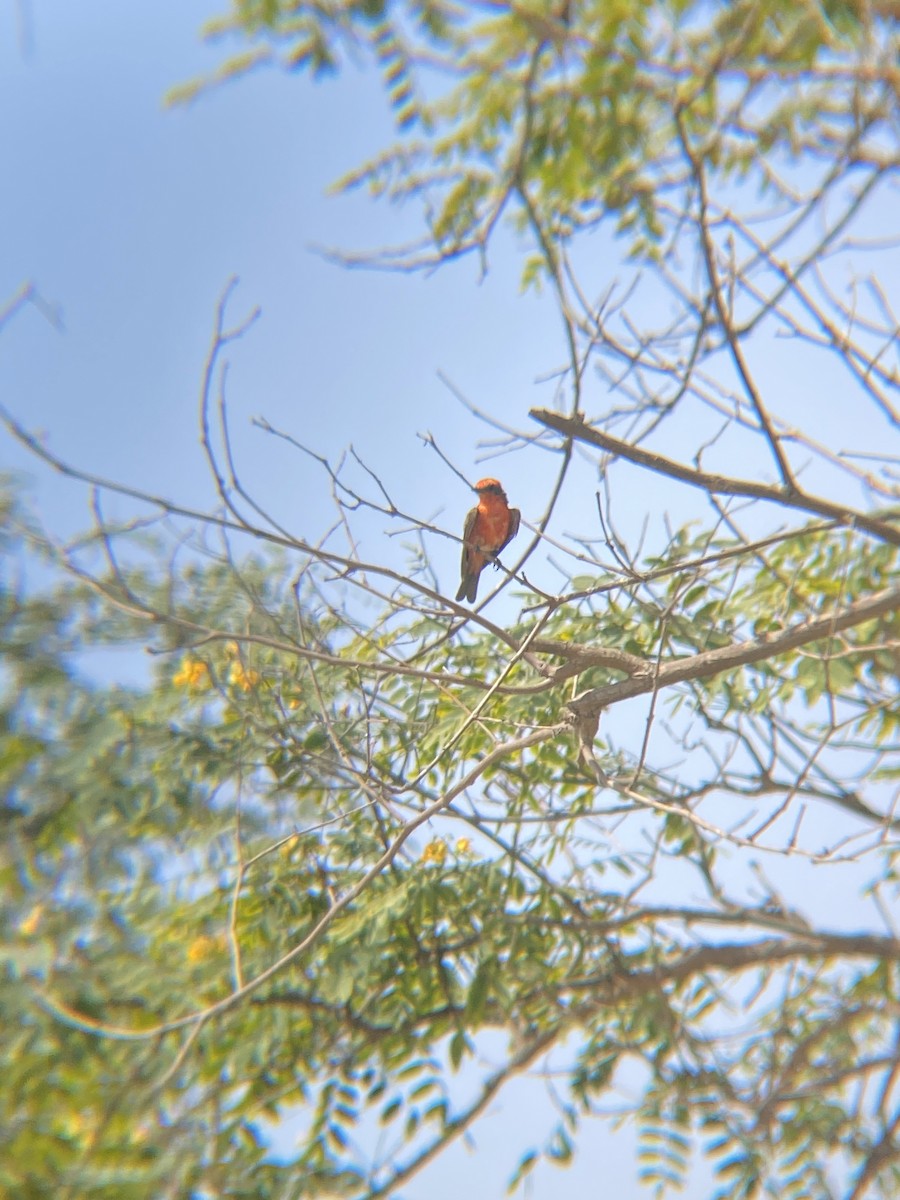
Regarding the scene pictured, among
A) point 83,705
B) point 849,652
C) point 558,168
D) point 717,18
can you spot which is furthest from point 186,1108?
point 717,18

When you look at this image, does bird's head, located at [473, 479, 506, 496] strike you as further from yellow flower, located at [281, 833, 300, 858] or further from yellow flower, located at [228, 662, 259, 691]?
yellow flower, located at [281, 833, 300, 858]

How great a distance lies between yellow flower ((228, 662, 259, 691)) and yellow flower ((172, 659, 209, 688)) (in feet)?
0.38

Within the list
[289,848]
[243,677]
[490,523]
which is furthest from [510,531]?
[289,848]

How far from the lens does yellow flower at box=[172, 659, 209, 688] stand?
4688 mm

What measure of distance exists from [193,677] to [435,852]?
119cm

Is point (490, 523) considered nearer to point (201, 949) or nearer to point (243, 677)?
point (243, 677)

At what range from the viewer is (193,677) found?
469 cm

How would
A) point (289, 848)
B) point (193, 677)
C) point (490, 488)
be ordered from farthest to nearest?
point (490, 488), point (193, 677), point (289, 848)

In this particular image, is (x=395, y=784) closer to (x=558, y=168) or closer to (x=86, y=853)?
(x=86, y=853)

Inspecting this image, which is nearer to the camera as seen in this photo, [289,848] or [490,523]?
[289,848]

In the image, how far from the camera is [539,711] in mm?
4102

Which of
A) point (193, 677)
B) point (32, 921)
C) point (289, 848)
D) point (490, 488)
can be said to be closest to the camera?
point (32, 921)

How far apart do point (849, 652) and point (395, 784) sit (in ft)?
4.66

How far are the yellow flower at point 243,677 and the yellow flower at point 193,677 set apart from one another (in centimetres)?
12
